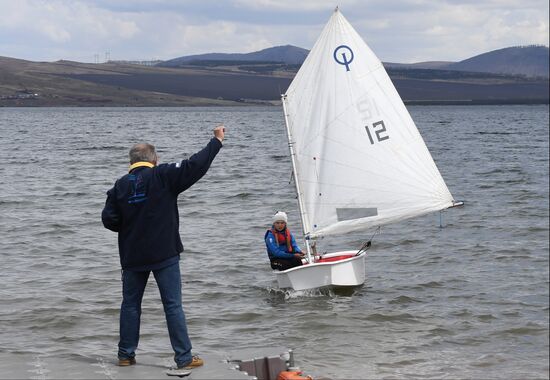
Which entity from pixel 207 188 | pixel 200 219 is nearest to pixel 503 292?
pixel 200 219

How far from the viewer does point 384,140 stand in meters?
16.0

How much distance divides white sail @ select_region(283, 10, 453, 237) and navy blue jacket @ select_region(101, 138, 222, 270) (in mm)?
7900

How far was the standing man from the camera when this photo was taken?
8.05 meters

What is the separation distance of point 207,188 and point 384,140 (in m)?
21.3

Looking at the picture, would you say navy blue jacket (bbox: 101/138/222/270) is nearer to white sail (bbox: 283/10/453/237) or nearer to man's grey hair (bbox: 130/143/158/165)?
man's grey hair (bbox: 130/143/158/165)

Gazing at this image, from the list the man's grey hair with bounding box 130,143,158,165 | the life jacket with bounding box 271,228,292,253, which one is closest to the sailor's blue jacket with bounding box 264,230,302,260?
the life jacket with bounding box 271,228,292,253

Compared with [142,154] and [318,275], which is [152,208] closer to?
[142,154]

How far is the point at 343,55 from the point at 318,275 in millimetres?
4040

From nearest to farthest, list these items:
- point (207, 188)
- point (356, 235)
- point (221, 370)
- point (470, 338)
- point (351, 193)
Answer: point (221, 370)
point (470, 338)
point (351, 193)
point (356, 235)
point (207, 188)

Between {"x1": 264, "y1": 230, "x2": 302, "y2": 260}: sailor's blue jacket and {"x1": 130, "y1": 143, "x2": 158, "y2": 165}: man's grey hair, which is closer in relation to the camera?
{"x1": 130, "y1": 143, "x2": 158, "y2": 165}: man's grey hair

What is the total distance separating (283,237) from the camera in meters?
15.3

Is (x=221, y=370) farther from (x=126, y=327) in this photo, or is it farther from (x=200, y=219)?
(x=200, y=219)

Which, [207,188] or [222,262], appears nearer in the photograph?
[222,262]

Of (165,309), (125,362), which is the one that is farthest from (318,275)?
(165,309)
